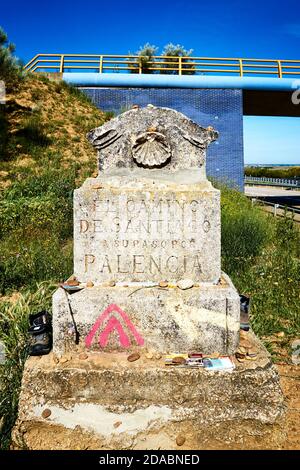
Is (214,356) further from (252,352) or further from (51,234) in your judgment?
(51,234)

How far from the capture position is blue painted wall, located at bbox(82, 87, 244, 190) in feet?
51.1

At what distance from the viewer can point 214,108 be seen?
15625 mm

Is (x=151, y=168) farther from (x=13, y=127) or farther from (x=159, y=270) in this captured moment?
(x=13, y=127)

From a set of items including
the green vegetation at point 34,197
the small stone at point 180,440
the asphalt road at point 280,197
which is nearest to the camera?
the small stone at point 180,440

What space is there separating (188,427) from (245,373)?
51cm

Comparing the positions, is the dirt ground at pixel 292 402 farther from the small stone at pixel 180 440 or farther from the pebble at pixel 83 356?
the pebble at pixel 83 356

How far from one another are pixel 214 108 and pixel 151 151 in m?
13.9

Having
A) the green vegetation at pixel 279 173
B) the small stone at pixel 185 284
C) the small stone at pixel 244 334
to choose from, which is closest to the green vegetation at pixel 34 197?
the small stone at pixel 185 284

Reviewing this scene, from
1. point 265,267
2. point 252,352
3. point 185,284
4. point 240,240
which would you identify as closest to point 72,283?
point 185,284

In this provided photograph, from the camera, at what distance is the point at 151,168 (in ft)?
9.29

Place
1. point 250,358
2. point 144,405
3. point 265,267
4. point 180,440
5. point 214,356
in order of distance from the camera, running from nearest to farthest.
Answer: point 180,440
point 144,405
point 250,358
point 214,356
point 265,267

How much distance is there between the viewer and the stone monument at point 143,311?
2361 mm

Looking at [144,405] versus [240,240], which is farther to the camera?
[240,240]
